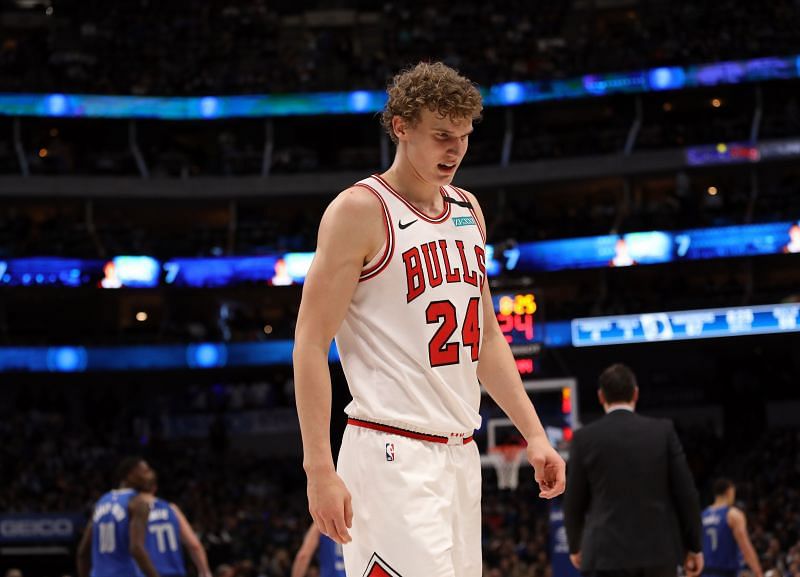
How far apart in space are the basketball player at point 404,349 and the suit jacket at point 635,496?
3344 millimetres

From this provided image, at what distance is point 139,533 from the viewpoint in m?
9.81

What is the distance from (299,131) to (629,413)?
34622 mm

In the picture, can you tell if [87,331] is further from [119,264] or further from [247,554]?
[247,554]

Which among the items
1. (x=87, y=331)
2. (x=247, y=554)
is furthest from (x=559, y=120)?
(x=247, y=554)

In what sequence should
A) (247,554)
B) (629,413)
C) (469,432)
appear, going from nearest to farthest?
(469,432) → (629,413) → (247,554)

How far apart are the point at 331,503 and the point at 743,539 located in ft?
27.8

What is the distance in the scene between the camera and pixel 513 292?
739 inches

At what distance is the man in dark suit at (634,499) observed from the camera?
7.25 m

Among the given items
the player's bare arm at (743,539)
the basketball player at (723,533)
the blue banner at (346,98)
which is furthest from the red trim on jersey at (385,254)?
the blue banner at (346,98)

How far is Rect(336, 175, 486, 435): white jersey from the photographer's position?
13.0ft

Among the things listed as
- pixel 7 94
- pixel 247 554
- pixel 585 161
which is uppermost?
pixel 7 94

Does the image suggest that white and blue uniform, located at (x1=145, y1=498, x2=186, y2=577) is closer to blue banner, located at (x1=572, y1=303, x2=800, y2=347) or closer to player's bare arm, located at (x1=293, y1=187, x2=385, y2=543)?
player's bare arm, located at (x1=293, y1=187, x2=385, y2=543)

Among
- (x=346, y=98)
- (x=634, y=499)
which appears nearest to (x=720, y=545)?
(x=634, y=499)

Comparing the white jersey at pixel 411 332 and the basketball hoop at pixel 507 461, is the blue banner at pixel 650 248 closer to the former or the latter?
the basketball hoop at pixel 507 461
